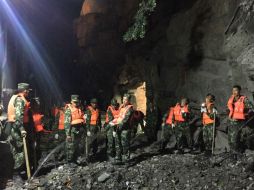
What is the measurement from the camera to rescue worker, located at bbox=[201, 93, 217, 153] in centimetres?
1243

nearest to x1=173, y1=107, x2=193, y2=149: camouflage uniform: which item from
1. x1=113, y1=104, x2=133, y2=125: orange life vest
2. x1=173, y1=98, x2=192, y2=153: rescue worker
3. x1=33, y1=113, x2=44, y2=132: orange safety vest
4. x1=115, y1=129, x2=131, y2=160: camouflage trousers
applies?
x1=173, y1=98, x2=192, y2=153: rescue worker

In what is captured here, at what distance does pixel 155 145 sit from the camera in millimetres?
15047

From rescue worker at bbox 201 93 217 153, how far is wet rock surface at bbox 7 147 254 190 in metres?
1.17

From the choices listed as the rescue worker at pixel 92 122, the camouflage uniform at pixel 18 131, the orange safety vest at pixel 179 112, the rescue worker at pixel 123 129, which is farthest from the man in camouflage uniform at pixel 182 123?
the camouflage uniform at pixel 18 131

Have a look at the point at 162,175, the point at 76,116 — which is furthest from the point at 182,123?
the point at 76,116

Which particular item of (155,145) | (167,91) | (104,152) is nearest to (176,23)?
(167,91)

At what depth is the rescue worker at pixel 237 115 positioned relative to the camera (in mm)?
11249

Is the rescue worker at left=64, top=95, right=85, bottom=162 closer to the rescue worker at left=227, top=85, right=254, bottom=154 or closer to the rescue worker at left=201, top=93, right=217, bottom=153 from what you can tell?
the rescue worker at left=201, top=93, right=217, bottom=153

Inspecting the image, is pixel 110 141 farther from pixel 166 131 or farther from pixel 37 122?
pixel 166 131

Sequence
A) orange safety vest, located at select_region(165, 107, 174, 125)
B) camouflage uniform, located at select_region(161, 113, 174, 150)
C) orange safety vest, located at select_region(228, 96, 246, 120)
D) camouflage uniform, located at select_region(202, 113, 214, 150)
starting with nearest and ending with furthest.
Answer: orange safety vest, located at select_region(228, 96, 246, 120)
camouflage uniform, located at select_region(202, 113, 214, 150)
orange safety vest, located at select_region(165, 107, 174, 125)
camouflage uniform, located at select_region(161, 113, 174, 150)

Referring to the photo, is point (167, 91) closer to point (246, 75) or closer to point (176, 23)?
point (176, 23)

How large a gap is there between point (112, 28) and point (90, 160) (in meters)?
10.9

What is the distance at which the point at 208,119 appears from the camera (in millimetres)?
12570

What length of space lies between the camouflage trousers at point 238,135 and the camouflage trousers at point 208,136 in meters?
1.07
